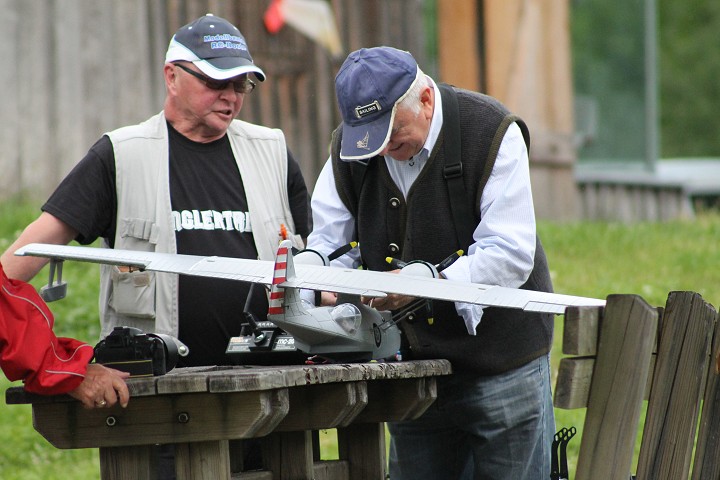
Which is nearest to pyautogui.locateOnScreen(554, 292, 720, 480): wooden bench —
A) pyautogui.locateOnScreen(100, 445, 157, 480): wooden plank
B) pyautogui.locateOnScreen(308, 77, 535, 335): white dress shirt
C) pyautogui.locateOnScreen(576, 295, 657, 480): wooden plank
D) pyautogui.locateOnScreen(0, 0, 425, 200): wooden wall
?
pyautogui.locateOnScreen(576, 295, 657, 480): wooden plank

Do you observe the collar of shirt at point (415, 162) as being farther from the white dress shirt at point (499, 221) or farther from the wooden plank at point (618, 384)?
the wooden plank at point (618, 384)

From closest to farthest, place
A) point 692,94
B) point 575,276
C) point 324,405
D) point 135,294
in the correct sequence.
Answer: point 324,405 < point 135,294 < point 575,276 < point 692,94

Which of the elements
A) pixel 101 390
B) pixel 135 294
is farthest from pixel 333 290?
pixel 135 294

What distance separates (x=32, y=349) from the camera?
3.09 m

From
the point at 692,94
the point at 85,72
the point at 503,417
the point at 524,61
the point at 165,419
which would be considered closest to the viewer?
the point at 165,419

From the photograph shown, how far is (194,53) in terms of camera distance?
14.3 ft

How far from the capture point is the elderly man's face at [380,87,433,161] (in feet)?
12.4

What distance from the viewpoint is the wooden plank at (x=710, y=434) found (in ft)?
12.0

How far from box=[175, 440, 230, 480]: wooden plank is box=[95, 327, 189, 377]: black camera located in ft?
0.76

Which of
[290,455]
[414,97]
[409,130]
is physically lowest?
[290,455]

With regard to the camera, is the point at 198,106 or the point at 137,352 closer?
the point at 137,352

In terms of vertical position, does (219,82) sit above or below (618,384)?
above

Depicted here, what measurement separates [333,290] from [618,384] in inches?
34.0

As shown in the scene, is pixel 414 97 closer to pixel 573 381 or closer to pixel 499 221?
pixel 499 221
